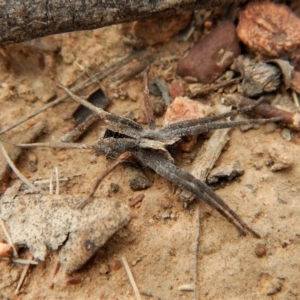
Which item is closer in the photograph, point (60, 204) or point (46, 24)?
point (60, 204)

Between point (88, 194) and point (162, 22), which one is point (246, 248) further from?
point (162, 22)

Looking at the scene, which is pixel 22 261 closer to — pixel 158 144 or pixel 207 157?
pixel 158 144

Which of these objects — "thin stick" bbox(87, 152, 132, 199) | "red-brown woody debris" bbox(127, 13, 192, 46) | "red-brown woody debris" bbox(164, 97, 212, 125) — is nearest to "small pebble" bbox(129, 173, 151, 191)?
"thin stick" bbox(87, 152, 132, 199)

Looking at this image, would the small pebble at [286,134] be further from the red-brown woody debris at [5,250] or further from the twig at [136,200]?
the red-brown woody debris at [5,250]

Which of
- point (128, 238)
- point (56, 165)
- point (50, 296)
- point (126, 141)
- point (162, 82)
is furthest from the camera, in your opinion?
point (162, 82)

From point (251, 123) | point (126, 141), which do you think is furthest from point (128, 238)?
point (251, 123)

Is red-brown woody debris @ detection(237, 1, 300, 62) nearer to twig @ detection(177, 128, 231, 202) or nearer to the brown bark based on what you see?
the brown bark

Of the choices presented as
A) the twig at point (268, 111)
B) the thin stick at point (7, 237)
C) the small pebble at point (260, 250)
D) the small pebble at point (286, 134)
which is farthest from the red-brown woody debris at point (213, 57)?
the thin stick at point (7, 237)
